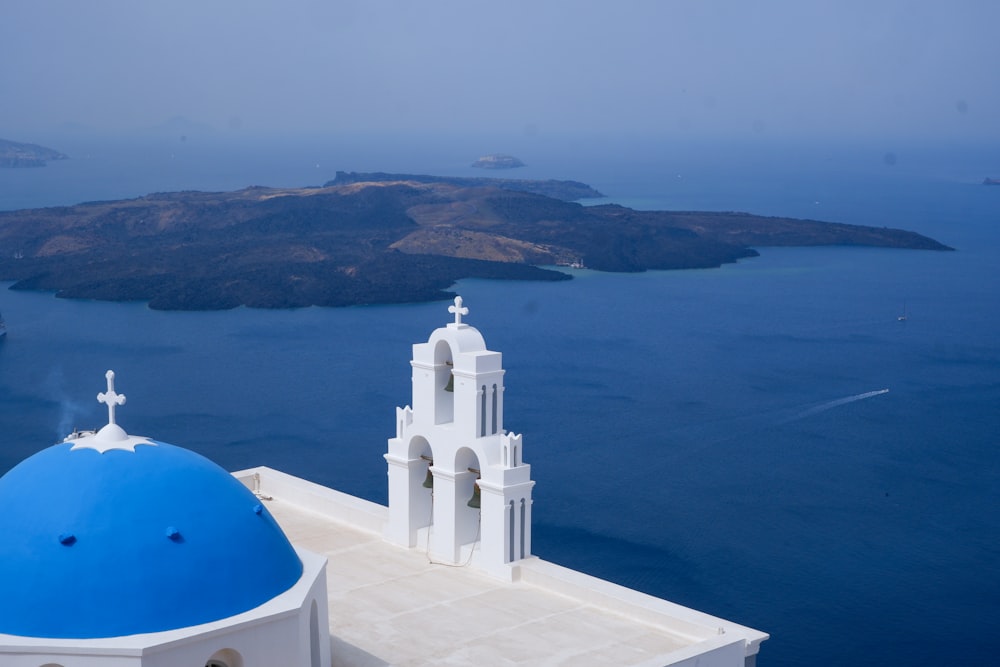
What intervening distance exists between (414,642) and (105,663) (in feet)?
12.1

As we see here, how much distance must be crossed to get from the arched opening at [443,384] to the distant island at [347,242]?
66.3m

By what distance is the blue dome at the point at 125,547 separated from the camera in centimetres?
1061

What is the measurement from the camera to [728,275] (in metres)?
98.8

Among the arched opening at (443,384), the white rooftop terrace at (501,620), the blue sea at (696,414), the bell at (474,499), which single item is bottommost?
the blue sea at (696,414)

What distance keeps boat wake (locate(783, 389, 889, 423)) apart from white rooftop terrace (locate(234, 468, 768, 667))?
131ft

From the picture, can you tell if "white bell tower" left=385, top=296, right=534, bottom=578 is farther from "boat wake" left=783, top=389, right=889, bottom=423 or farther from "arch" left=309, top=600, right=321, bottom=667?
"boat wake" left=783, top=389, right=889, bottom=423

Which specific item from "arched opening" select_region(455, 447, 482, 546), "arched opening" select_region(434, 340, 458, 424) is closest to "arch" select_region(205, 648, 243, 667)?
"arched opening" select_region(455, 447, 482, 546)

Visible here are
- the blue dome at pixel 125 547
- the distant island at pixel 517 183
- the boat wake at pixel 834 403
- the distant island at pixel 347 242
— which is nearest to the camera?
the blue dome at pixel 125 547

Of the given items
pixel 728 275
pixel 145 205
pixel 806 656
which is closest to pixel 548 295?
pixel 728 275

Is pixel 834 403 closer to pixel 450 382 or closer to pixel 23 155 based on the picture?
pixel 450 382

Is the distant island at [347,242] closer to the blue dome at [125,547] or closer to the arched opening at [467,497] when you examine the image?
the arched opening at [467,497]

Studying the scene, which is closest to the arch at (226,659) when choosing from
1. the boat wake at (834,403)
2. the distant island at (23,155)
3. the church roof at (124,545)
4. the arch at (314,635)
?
the church roof at (124,545)

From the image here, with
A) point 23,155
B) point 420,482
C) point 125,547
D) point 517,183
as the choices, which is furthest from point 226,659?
point 23,155

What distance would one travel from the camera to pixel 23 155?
18488 centimetres
